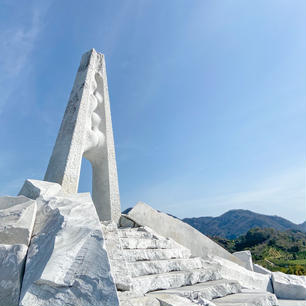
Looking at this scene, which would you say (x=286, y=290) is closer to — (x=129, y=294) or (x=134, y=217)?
(x=134, y=217)

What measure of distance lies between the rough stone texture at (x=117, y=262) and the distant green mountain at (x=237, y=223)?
1691 inches

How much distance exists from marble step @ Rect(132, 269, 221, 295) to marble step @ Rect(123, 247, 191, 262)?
415 mm

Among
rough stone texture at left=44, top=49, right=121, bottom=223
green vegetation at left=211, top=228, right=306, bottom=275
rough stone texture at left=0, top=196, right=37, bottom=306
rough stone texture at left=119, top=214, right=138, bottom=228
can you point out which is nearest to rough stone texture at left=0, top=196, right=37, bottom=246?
rough stone texture at left=0, top=196, right=37, bottom=306

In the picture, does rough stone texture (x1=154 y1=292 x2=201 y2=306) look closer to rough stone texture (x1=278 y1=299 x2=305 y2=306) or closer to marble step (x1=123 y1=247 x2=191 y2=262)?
marble step (x1=123 y1=247 x2=191 y2=262)

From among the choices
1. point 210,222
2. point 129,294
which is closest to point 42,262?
point 129,294

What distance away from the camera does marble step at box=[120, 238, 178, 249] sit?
3527 mm

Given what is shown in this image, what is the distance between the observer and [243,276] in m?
4.76

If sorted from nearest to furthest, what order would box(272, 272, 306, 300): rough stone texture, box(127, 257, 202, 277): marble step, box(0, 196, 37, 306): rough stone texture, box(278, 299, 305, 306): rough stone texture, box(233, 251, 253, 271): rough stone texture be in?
box(0, 196, 37, 306): rough stone texture → box(127, 257, 202, 277): marble step → box(278, 299, 305, 306): rough stone texture → box(272, 272, 306, 300): rough stone texture → box(233, 251, 253, 271): rough stone texture

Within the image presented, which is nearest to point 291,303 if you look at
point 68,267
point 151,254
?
point 151,254

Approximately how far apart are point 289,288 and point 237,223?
48.1m

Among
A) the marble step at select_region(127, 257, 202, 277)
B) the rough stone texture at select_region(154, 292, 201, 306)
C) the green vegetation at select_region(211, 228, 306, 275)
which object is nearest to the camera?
the rough stone texture at select_region(154, 292, 201, 306)

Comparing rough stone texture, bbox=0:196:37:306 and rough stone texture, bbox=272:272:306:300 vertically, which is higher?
rough stone texture, bbox=0:196:37:306

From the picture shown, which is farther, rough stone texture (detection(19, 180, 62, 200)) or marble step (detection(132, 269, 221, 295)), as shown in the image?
rough stone texture (detection(19, 180, 62, 200))

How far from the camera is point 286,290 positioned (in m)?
5.08
